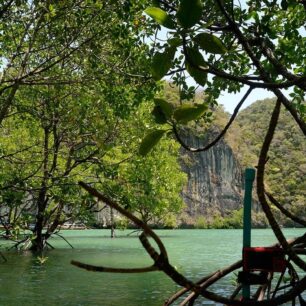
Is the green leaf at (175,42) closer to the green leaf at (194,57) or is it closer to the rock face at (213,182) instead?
the green leaf at (194,57)

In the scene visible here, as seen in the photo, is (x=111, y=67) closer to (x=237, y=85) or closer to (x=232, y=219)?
(x=237, y=85)

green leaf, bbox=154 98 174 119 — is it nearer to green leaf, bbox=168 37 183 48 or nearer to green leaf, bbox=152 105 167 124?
green leaf, bbox=152 105 167 124

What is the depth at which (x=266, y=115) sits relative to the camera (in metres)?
162

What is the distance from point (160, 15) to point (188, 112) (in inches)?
10.6

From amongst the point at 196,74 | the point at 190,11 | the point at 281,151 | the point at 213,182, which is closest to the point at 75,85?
the point at 196,74

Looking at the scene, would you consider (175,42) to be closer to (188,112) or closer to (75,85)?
(188,112)

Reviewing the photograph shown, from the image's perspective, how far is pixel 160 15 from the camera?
1.18 metres

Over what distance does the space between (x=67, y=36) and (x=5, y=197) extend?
3.85 meters

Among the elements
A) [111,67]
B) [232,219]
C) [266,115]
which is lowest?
[232,219]

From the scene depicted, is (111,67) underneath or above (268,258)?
above

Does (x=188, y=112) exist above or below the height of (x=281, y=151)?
below

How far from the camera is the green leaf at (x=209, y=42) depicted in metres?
1.28

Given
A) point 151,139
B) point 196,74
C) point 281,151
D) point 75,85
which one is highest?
point 281,151

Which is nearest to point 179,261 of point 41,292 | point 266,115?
point 41,292
